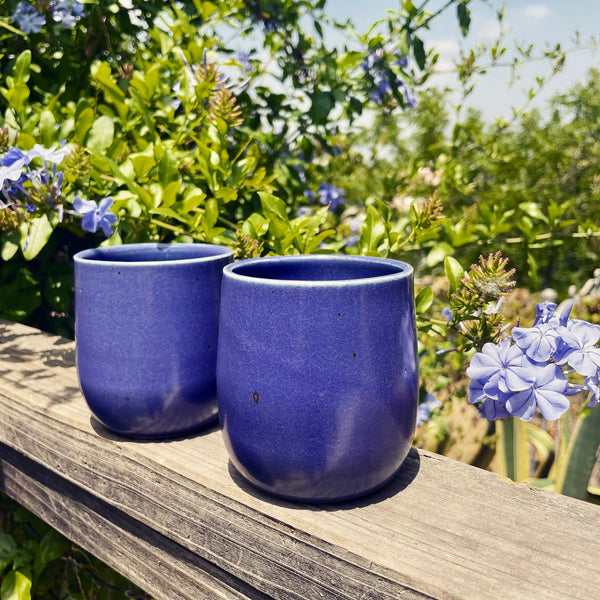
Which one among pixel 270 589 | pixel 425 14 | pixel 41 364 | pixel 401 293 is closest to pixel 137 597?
pixel 41 364

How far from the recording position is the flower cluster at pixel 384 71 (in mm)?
1430

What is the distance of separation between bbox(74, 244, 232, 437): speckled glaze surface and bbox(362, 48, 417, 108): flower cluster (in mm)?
925

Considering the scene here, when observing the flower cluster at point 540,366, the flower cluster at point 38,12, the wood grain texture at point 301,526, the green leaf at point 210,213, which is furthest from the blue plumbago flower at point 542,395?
the flower cluster at point 38,12

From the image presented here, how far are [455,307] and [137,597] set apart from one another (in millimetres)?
859

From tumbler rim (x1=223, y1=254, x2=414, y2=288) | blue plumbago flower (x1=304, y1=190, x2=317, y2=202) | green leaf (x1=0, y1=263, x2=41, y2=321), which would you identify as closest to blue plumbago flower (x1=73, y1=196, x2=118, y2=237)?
tumbler rim (x1=223, y1=254, x2=414, y2=288)

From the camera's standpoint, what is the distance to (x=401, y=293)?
0.57m

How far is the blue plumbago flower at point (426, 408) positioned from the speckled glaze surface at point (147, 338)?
3.66 feet

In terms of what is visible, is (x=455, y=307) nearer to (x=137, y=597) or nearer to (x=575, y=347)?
(x=575, y=347)

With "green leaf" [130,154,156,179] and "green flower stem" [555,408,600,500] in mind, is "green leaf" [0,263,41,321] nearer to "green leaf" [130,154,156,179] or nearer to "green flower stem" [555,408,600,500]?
"green leaf" [130,154,156,179]

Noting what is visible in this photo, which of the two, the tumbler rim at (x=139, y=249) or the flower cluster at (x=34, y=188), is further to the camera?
the flower cluster at (x=34, y=188)

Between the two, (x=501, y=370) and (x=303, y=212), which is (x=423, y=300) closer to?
(x=501, y=370)

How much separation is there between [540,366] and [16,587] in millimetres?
1206

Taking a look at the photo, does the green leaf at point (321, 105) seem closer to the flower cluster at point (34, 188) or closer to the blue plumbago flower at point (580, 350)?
the flower cluster at point (34, 188)

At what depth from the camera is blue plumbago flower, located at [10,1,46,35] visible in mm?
1338
